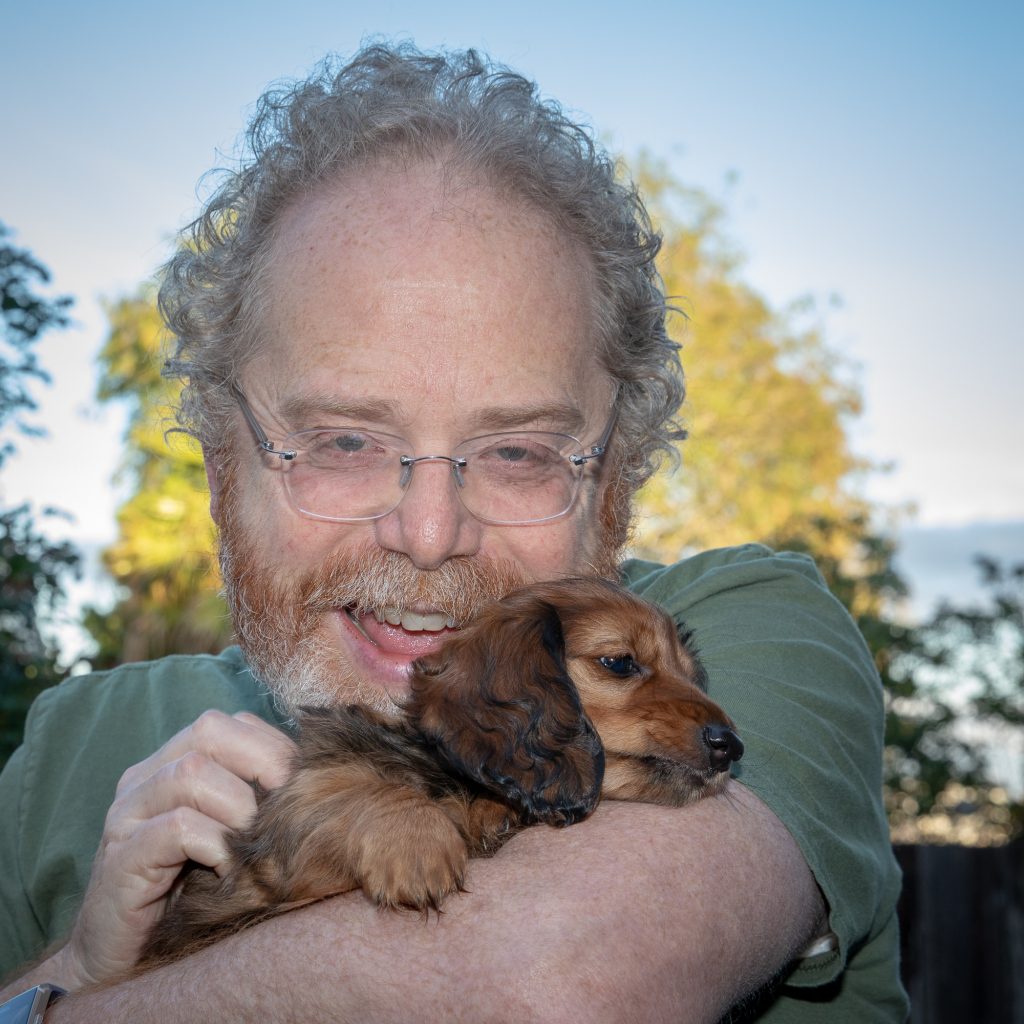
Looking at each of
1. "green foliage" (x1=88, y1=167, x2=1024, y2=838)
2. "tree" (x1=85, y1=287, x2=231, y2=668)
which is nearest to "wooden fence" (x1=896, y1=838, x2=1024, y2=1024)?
"green foliage" (x1=88, y1=167, x2=1024, y2=838)

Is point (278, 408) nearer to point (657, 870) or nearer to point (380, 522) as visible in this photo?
point (380, 522)

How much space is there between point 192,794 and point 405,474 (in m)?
0.90

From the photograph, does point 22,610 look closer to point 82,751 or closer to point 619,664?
point 82,751

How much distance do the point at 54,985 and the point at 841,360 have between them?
28.5 metres

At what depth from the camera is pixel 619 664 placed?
8.41 ft

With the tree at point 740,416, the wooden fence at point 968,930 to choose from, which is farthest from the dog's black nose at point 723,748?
the tree at point 740,416

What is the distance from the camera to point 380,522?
2.74 metres

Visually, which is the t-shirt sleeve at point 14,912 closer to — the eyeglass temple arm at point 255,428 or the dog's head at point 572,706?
the eyeglass temple arm at point 255,428

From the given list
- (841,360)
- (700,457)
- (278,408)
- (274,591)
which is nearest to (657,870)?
(274,591)

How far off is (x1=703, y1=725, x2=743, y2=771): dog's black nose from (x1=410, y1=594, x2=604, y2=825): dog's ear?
227 millimetres

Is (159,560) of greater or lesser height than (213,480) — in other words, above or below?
above

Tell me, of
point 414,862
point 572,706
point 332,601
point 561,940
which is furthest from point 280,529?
point 561,940

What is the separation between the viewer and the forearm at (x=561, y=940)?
162 cm

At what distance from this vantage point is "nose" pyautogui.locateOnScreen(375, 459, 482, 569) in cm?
263
